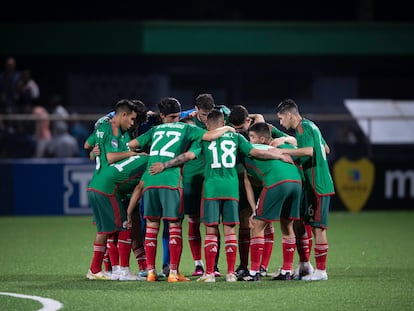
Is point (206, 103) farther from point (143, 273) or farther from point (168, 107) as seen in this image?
point (143, 273)

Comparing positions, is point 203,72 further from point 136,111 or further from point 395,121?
point 136,111

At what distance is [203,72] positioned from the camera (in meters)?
25.0

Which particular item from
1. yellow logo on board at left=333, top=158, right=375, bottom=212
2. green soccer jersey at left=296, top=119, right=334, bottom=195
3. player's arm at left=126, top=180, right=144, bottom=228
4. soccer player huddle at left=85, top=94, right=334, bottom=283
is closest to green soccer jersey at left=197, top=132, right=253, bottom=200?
soccer player huddle at left=85, top=94, right=334, bottom=283

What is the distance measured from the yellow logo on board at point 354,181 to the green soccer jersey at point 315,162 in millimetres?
9100

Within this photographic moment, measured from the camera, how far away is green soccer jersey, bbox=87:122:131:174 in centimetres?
992

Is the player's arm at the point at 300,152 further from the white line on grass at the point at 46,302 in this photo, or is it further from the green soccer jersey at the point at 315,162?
the white line on grass at the point at 46,302

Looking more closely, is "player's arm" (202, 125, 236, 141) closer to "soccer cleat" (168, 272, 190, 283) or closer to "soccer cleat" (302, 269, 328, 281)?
"soccer cleat" (168, 272, 190, 283)

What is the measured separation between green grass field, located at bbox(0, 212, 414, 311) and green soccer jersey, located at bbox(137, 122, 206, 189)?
1.01 metres

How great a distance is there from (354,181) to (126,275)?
32.3 ft

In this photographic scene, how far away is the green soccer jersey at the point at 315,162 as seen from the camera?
995 centimetres

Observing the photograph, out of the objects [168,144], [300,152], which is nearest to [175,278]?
[168,144]

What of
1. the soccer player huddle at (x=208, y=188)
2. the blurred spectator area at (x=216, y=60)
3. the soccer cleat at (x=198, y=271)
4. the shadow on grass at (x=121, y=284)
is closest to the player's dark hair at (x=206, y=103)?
the soccer player huddle at (x=208, y=188)

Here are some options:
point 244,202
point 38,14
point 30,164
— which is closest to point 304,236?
point 244,202

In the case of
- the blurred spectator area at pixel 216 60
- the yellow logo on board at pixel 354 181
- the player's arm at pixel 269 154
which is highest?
the blurred spectator area at pixel 216 60
